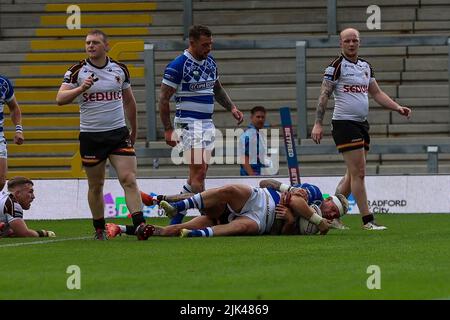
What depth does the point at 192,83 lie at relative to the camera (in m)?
14.4

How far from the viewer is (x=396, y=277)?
855 centimetres

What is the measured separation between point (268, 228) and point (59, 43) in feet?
42.4

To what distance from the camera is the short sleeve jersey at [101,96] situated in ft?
40.7

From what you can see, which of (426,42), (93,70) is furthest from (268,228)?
(426,42)

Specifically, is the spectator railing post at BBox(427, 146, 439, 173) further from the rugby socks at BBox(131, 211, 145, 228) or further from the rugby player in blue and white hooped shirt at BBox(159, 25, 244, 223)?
the rugby socks at BBox(131, 211, 145, 228)

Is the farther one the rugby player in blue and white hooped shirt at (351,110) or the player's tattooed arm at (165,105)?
the player's tattooed arm at (165,105)

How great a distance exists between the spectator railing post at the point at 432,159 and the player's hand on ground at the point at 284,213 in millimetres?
7103

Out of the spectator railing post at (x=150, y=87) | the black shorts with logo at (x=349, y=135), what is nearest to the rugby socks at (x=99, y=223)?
the black shorts with logo at (x=349, y=135)

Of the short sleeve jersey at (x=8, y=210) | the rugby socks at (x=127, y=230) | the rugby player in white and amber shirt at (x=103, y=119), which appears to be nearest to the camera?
the rugby player in white and amber shirt at (x=103, y=119)

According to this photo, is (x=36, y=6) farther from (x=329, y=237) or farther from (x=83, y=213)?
(x=329, y=237)

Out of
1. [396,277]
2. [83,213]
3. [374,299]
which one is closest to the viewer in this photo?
[374,299]

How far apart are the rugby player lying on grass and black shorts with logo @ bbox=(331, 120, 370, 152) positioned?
1.19 m

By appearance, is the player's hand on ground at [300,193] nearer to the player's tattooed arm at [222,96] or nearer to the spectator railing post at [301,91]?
the player's tattooed arm at [222,96]

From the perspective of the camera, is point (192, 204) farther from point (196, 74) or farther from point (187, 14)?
point (187, 14)
